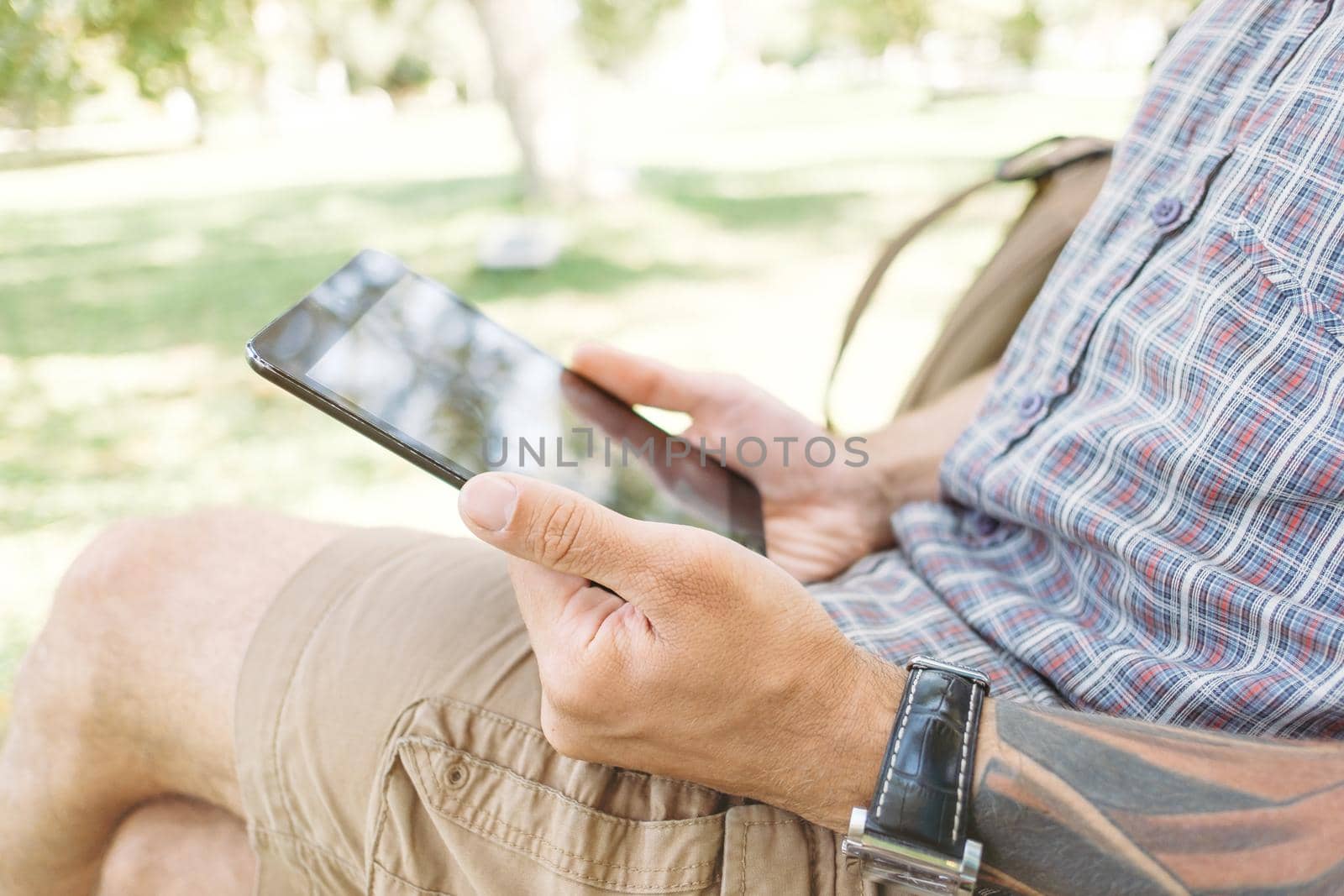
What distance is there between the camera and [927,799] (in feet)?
2.52

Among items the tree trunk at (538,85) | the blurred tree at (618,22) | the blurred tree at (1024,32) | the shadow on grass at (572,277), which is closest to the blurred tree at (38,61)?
the shadow on grass at (572,277)

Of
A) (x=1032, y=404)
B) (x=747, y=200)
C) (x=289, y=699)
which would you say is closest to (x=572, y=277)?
(x=747, y=200)

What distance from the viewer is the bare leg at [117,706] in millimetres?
998

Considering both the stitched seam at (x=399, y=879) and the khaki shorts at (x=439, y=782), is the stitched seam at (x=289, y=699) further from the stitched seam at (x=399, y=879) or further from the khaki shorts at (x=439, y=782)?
the stitched seam at (x=399, y=879)

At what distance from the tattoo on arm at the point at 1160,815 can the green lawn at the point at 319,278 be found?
1.96 m

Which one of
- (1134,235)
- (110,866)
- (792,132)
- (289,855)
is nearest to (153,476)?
(110,866)

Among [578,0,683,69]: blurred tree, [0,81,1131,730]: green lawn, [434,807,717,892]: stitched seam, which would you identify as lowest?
[0,81,1131,730]: green lawn

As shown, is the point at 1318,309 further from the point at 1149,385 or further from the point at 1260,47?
the point at 1260,47

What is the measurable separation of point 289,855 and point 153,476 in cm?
249

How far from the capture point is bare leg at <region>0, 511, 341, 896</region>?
100 cm

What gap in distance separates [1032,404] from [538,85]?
6.97m

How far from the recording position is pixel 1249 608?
839 mm

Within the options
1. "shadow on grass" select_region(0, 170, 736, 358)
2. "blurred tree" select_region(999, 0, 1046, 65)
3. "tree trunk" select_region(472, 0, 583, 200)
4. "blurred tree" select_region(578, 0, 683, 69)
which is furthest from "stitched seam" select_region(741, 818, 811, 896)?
"blurred tree" select_region(999, 0, 1046, 65)

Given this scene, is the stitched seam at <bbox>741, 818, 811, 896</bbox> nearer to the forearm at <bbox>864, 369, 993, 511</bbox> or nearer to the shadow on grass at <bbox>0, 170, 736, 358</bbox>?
the forearm at <bbox>864, 369, 993, 511</bbox>
